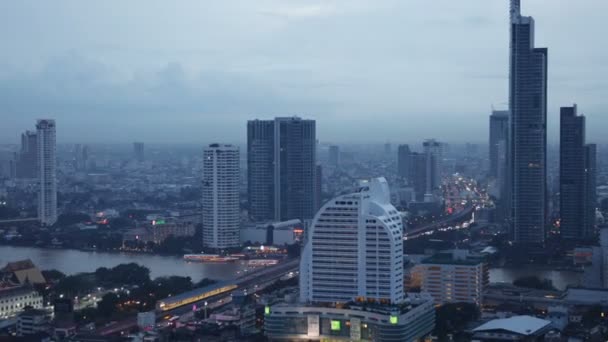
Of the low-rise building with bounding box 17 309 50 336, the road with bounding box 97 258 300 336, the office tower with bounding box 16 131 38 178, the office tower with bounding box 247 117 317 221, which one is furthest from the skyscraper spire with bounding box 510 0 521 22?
the office tower with bounding box 16 131 38 178

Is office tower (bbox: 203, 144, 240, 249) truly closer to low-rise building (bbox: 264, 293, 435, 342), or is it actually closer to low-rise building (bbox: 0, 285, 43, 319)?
low-rise building (bbox: 0, 285, 43, 319)

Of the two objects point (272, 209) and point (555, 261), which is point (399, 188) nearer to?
point (272, 209)

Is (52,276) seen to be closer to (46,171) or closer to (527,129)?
(46,171)

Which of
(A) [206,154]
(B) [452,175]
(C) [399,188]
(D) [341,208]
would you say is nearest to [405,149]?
(B) [452,175]

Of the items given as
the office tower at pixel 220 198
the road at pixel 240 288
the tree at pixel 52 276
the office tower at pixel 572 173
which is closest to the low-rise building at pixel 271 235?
the office tower at pixel 220 198

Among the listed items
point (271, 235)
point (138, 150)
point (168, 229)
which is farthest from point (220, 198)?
point (138, 150)
